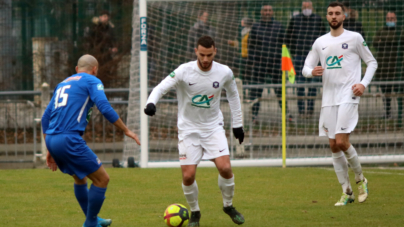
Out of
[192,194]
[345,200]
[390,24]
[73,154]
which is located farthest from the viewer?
[390,24]

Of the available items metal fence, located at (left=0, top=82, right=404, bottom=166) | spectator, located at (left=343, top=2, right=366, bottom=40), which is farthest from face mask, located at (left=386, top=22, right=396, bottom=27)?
metal fence, located at (left=0, top=82, right=404, bottom=166)

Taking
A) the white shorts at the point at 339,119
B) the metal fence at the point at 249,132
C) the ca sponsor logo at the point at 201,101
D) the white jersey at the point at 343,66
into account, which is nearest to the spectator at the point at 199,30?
the metal fence at the point at 249,132

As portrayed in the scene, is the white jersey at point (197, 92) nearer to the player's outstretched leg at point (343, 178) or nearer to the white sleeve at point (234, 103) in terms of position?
the white sleeve at point (234, 103)

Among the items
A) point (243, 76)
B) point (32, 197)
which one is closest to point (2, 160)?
point (32, 197)

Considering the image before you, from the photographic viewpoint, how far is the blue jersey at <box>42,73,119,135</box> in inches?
217

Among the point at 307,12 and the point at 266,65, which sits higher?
the point at 307,12

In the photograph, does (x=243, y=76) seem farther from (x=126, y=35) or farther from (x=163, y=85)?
(x=163, y=85)

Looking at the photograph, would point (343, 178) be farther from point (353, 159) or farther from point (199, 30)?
point (199, 30)

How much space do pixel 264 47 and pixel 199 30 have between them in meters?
1.27

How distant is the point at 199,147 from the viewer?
240 inches

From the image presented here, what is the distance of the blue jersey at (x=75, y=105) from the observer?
5512mm

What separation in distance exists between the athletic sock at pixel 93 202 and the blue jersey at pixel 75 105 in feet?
1.84

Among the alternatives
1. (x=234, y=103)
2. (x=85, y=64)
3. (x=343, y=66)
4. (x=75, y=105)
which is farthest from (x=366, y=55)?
(x=75, y=105)

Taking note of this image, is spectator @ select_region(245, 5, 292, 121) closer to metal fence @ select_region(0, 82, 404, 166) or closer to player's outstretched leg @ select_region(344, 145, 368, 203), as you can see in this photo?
metal fence @ select_region(0, 82, 404, 166)
